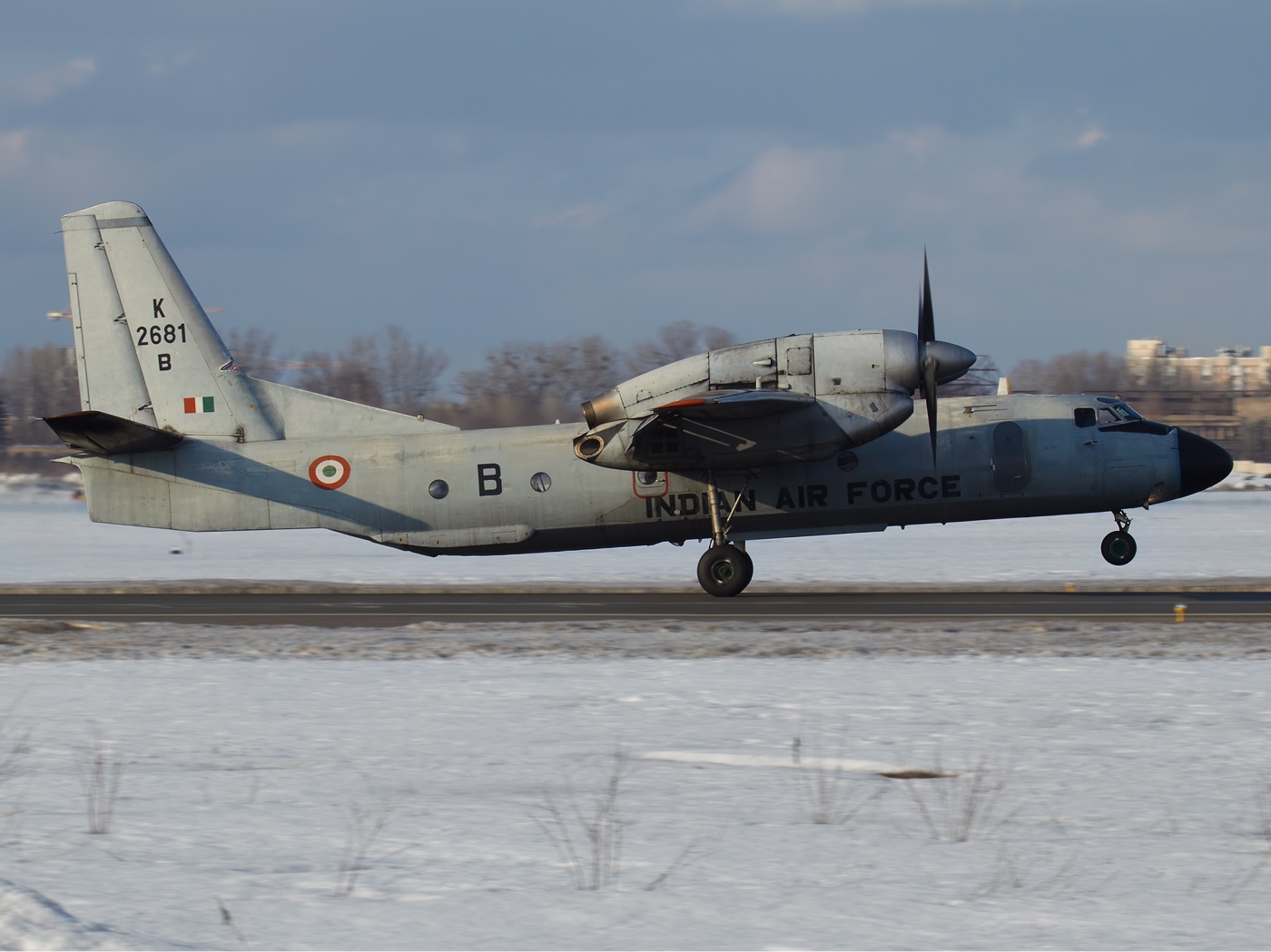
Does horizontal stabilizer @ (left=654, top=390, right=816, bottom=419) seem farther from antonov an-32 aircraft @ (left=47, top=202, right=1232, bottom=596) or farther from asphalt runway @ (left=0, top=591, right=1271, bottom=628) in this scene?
asphalt runway @ (left=0, top=591, right=1271, bottom=628)

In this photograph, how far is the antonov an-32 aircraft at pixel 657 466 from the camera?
66.3 feet

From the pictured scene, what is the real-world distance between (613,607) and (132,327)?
10.4 m

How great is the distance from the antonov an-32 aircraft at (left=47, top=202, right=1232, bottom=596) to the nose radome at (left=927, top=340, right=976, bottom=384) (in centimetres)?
3

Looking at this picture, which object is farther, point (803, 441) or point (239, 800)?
point (803, 441)

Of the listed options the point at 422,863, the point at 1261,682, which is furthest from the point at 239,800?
the point at 1261,682

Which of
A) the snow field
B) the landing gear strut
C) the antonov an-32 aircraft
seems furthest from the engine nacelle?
the snow field

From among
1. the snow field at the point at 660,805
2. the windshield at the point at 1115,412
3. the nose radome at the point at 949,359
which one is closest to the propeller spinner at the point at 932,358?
the nose radome at the point at 949,359

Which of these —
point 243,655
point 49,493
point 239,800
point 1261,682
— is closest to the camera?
point 239,800

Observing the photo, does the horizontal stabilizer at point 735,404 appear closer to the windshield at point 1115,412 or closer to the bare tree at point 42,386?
the windshield at point 1115,412

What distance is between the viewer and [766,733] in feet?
33.4

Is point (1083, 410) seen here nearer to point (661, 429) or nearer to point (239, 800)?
point (661, 429)

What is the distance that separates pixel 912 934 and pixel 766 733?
4543 mm

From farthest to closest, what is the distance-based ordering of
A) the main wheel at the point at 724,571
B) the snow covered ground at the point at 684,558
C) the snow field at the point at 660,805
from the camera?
1. the snow covered ground at the point at 684,558
2. the main wheel at the point at 724,571
3. the snow field at the point at 660,805

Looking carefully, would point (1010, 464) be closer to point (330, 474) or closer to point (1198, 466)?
point (1198, 466)
